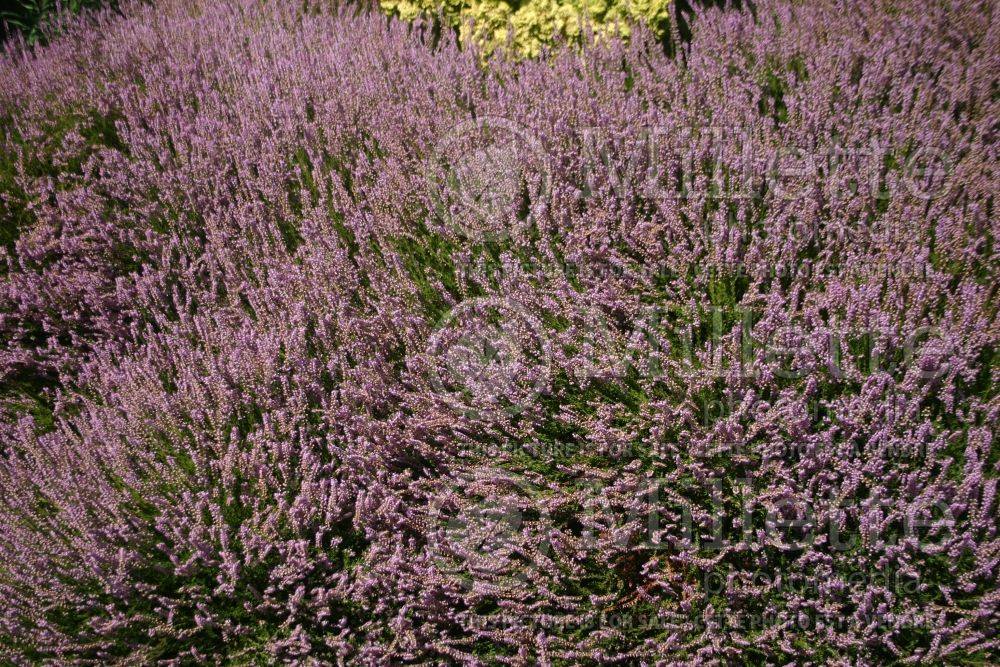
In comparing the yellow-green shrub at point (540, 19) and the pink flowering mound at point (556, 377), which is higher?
the yellow-green shrub at point (540, 19)

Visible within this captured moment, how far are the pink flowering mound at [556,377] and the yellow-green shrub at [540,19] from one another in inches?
9.6

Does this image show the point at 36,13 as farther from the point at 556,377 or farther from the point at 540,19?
the point at 556,377

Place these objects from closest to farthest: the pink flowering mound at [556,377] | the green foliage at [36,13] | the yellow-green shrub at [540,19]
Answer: the pink flowering mound at [556,377]
the yellow-green shrub at [540,19]
the green foliage at [36,13]

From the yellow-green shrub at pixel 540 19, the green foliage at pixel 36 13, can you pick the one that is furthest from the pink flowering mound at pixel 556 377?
the green foliage at pixel 36 13

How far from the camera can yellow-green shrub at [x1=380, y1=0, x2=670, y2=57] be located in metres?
3.28


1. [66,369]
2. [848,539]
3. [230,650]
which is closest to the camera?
[848,539]

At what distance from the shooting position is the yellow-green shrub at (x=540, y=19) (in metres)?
3.28

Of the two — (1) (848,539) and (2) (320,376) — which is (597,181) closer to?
(2) (320,376)

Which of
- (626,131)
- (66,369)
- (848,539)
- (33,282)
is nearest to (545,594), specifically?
(848,539)

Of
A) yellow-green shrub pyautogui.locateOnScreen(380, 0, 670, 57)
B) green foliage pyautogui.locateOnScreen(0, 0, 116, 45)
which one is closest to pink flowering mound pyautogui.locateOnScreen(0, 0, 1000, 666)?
yellow-green shrub pyautogui.locateOnScreen(380, 0, 670, 57)

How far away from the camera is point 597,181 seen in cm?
263

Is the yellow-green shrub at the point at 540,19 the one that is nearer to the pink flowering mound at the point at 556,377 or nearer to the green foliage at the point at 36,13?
the pink flowering mound at the point at 556,377

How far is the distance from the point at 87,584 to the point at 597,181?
Result: 7.30 feet

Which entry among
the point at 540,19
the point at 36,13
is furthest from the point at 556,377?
the point at 36,13
